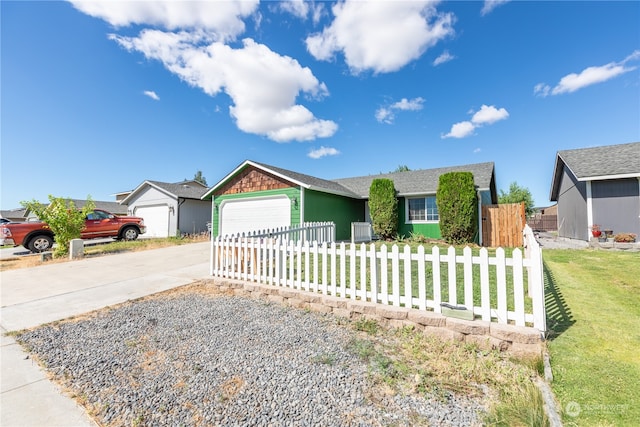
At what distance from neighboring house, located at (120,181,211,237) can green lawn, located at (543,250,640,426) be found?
18302 millimetres

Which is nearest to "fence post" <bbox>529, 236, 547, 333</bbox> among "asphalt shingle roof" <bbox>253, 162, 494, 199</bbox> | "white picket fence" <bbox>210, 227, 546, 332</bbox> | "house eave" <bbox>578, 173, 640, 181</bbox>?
"white picket fence" <bbox>210, 227, 546, 332</bbox>

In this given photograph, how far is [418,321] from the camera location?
3.19 m

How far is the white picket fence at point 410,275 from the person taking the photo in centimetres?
287

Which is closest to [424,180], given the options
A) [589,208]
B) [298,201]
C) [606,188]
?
[589,208]

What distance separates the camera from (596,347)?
8.75 ft

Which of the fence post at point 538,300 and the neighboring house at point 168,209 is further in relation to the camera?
the neighboring house at point 168,209

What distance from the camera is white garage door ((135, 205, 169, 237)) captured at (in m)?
17.8

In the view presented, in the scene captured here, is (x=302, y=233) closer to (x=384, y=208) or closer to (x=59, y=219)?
(x=384, y=208)

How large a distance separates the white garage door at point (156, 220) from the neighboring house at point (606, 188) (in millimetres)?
23147

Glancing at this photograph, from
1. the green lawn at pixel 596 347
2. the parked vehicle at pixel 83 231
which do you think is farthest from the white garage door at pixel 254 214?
the green lawn at pixel 596 347

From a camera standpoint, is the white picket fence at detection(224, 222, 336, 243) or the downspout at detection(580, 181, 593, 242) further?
the downspout at detection(580, 181, 593, 242)

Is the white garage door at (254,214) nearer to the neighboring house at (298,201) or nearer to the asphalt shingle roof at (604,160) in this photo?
the neighboring house at (298,201)

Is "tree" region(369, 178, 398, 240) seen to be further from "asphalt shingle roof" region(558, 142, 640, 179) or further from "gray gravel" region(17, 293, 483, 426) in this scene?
"gray gravel" region(17, 293, 483, 426)

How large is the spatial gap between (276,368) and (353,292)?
5.72 ft
